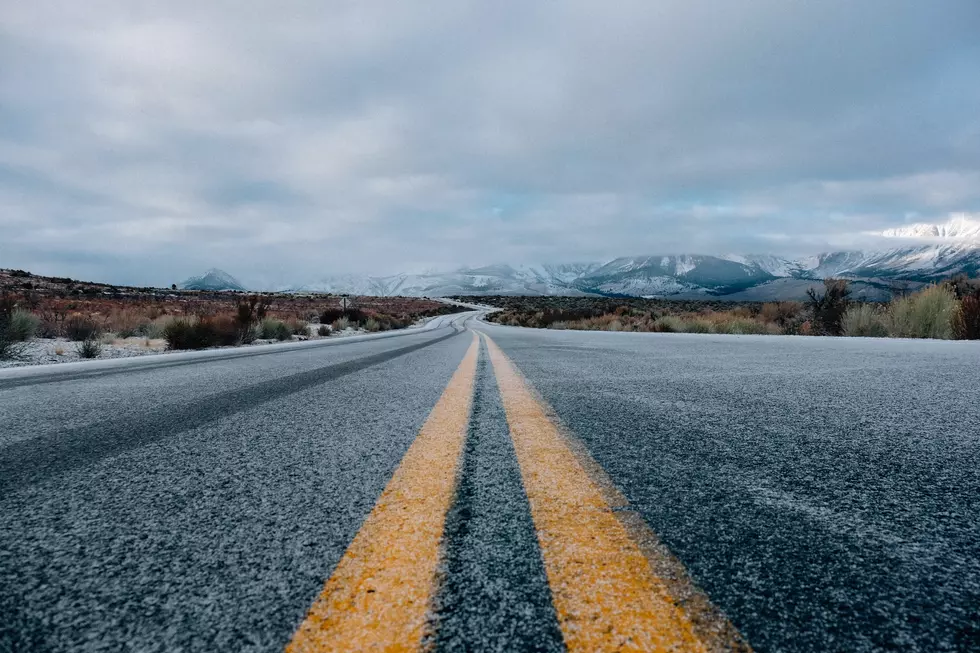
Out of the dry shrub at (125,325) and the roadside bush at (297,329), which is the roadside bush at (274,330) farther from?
the dry shrub at (125,325)

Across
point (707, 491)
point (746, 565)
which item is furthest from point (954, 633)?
point (707, 491)

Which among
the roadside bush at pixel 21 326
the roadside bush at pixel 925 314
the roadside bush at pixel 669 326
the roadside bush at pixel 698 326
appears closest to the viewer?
the roadside bush at pixel 925 314

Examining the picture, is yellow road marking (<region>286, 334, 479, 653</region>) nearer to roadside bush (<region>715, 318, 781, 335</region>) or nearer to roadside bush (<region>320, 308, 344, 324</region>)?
roadside bush (<region>715, 318, 781, 335</region>)

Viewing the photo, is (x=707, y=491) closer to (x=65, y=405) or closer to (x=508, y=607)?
(x=508, y=607)

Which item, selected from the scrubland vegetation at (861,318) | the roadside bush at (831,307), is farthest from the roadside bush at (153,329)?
the roadside bush at (831,307)

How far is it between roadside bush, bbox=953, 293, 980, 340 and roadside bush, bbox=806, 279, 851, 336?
3319 millimetres

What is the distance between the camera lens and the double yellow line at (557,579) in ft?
2.07

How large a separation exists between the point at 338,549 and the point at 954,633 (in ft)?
3.02

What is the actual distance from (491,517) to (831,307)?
49.0 ft

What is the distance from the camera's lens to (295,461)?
1.51 m

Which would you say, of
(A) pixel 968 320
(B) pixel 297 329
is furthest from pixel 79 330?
(A) pixel 968 320

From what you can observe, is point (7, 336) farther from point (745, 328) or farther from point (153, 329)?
point (745, 328)

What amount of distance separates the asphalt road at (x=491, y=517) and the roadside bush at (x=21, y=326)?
897cm

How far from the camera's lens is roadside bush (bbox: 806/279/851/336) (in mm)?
12109
